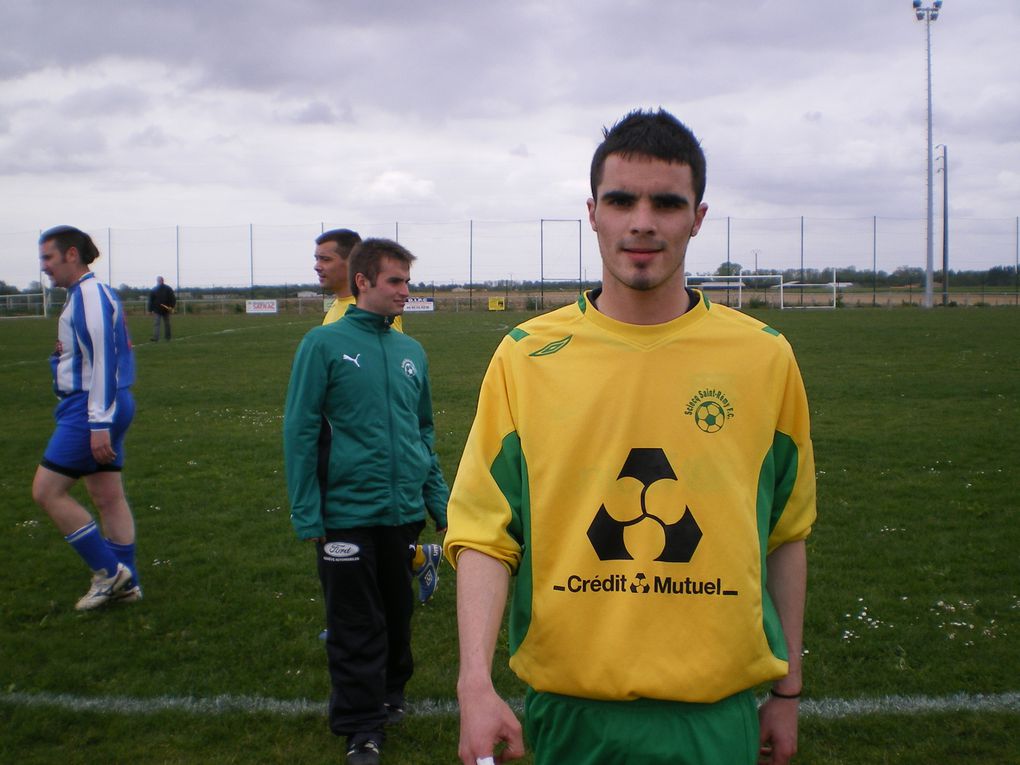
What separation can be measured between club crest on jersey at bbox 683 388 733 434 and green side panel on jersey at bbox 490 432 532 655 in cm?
36

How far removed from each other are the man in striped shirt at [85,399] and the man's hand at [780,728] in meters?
4.19

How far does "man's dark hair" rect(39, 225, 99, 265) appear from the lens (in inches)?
207

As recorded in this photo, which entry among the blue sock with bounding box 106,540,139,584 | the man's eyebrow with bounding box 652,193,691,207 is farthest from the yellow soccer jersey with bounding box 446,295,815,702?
the blue sock with bounding box 106,540,139,584

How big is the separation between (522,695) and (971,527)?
409 centimetres

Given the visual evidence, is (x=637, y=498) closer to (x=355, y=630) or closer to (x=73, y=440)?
(x=355, y=630)

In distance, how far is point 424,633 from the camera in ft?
16.9

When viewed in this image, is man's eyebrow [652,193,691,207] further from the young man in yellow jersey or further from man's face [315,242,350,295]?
man's face [315,242,350,295]

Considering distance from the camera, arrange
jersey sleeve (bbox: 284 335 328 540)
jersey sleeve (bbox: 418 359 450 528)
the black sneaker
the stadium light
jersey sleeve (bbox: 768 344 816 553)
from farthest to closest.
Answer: the stadium light, jersey sleeve (bbox: 418 359 450 528), jersey sleeve (bbox: 284 335 328 540), the black sneaker, jersey sleeve (bbox: 768 344 816 553)

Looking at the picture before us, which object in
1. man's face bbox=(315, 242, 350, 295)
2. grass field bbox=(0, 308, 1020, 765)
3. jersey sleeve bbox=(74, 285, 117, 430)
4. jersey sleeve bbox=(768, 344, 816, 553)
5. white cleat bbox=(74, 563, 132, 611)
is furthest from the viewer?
white cleat bbox=(74, 563, 132, 611)

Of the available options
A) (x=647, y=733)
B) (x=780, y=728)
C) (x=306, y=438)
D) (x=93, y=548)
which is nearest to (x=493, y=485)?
(x=647, y=733)

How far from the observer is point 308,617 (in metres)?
5.37

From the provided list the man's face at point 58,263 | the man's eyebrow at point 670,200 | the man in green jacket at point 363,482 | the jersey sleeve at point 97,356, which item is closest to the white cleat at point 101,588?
the jersey sleeve at point 97,356

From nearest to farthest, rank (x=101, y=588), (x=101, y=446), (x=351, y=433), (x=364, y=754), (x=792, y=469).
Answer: (x=792, y=469) → (x=364, y=754) → (x=351, y=433) → (x=101, y=446) → (x=101, y=588)

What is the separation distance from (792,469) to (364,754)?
2.45 meters
